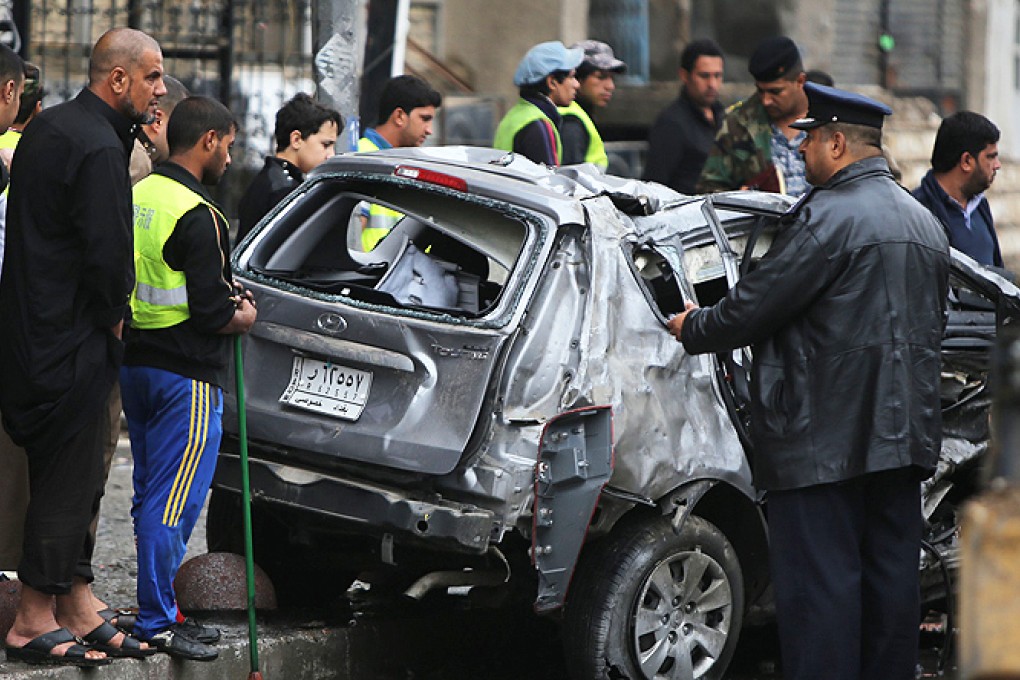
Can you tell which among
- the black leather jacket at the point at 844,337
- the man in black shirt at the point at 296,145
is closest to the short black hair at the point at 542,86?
the man in black shirt at the point at 296,145

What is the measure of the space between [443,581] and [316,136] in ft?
7.17

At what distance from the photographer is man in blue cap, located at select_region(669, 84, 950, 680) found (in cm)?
473

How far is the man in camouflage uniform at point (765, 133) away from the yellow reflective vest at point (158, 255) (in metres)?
3.86

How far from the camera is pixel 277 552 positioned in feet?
20.7

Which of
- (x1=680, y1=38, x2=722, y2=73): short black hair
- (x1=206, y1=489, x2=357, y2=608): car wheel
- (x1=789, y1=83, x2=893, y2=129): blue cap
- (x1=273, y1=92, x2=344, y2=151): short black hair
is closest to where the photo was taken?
(x1=789, y1=83, x2=893, y2=129): blue cap

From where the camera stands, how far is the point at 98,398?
5105mm

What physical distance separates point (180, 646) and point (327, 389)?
97 centimetres

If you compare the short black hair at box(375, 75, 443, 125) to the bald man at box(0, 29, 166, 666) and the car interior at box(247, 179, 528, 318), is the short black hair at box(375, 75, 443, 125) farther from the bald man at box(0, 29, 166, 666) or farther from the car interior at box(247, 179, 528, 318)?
the bald man at box(0, 29, 166, 666)

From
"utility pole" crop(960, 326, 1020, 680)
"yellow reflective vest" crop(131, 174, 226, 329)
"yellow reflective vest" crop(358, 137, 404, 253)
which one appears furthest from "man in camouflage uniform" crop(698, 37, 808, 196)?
"utility pole" crop(960, 326, 1020, 680)

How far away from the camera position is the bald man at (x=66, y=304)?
4.91 metres

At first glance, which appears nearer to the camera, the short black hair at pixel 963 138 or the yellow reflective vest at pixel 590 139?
the short black hair at pixel 963 138

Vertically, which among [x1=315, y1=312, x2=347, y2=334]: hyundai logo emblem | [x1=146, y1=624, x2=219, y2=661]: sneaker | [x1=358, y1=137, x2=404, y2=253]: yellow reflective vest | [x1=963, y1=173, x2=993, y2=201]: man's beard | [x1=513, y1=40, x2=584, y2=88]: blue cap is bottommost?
[x1=146, y1=624, x2=219, y2=661]: sneaker

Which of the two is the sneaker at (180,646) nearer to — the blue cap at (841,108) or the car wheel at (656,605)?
the car wheel at (656,605)

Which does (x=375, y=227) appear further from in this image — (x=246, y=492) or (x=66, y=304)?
(x=66, y=304)
